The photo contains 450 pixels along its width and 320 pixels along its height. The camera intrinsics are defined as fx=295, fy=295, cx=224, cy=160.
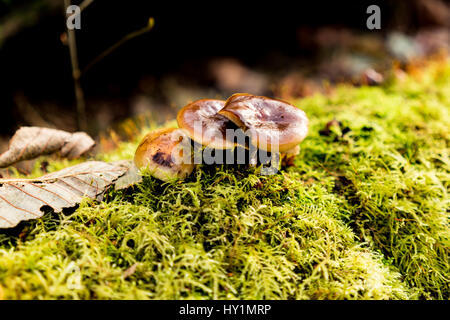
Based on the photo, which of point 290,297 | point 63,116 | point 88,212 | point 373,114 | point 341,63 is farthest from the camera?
point 341,63

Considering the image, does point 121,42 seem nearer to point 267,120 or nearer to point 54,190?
point 54,190

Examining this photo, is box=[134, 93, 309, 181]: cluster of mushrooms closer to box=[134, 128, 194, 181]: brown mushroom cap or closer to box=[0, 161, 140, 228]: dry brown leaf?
box=[134, 128, 194, 181]: brown mushroom cap

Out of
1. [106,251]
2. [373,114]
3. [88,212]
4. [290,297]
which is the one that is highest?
[373,114]

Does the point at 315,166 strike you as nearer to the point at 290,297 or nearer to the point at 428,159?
the point at 428,159

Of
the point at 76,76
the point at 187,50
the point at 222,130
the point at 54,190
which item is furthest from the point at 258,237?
the point at 187,50

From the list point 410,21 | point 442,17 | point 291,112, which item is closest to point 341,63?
point 410,21

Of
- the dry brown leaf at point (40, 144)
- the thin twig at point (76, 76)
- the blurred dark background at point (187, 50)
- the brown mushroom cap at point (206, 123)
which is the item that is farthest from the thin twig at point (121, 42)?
the blurred dark background at point (187, 50)

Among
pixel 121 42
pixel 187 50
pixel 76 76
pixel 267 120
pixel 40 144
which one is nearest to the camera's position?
pixel 267 120
